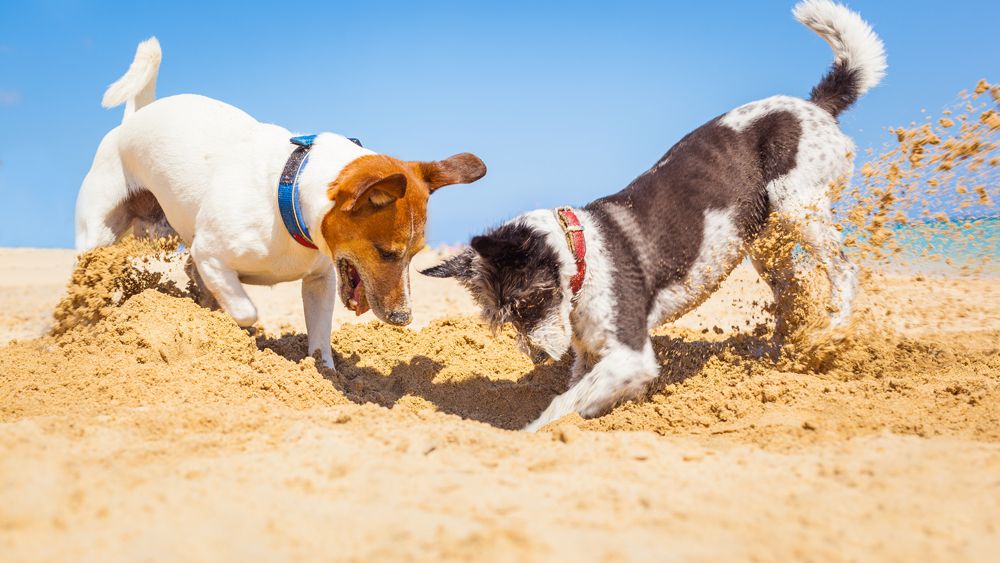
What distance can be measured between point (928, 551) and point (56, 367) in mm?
4702

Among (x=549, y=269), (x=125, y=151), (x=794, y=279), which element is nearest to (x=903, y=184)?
(x=794, y=279)

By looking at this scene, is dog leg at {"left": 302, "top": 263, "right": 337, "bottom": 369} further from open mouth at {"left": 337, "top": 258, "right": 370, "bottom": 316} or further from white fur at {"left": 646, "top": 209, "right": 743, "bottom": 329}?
white fur at {"left": 646, "top": 209, "right": 743, "bottom": 329}

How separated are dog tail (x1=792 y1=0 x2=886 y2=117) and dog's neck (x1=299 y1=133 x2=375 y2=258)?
339 centimetres

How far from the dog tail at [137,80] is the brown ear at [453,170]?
10.1 feet

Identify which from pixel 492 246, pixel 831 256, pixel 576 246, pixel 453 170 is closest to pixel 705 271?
pixel 831 256

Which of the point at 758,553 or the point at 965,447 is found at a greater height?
the point at 758,553

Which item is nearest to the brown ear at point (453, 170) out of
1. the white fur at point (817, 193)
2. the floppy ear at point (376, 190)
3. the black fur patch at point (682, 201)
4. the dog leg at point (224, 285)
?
the floppy ear at point (376, 190)

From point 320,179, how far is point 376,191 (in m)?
0.52

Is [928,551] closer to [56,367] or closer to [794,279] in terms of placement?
[794,279]

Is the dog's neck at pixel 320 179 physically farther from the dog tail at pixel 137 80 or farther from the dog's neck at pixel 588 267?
the dog tail at pixel 137 80

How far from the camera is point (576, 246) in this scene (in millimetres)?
4328

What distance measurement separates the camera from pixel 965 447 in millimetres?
2760

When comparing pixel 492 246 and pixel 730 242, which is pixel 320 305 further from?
pixel 730 242

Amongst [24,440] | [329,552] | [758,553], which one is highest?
[24,440]
